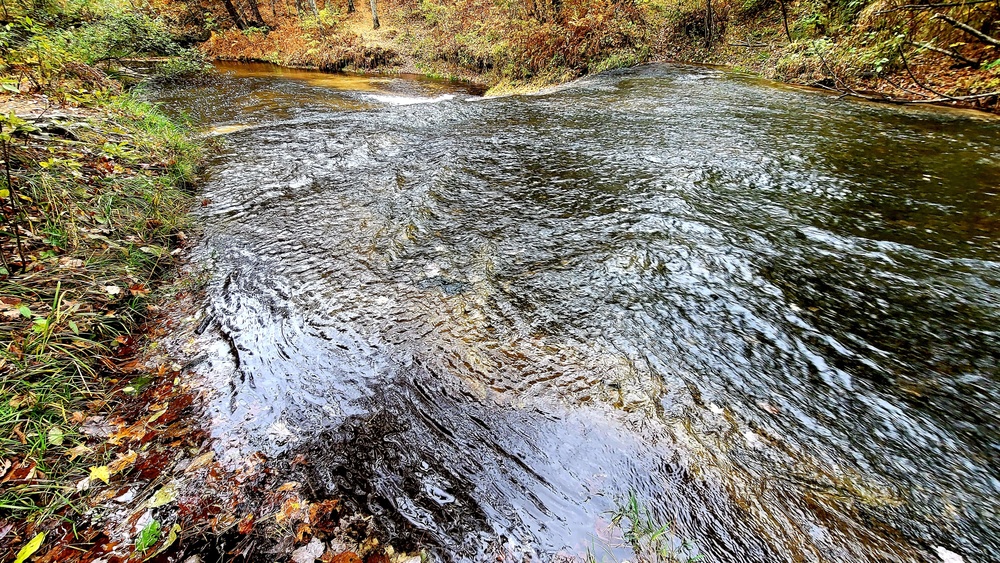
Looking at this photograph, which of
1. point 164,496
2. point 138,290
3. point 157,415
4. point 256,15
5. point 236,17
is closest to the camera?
point 164,496

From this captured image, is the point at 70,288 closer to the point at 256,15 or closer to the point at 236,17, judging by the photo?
the point at 236,17

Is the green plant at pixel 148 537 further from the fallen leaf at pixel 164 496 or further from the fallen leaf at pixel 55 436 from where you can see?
the fallen leaf at pixel 55 436

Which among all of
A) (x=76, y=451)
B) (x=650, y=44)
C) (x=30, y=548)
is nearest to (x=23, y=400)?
(x=76, y=451)

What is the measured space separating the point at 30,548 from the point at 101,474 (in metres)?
0.40

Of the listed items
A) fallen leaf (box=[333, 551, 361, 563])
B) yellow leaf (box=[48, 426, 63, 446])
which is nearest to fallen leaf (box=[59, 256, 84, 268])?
yellow leaf (box=[48, 426, 63, 446])

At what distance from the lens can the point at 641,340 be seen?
3086mm

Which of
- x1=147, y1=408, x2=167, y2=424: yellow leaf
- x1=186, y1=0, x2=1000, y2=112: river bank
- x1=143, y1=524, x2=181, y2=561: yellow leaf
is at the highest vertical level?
x1=186, y1=0, x2=1000, y2=112: river bank

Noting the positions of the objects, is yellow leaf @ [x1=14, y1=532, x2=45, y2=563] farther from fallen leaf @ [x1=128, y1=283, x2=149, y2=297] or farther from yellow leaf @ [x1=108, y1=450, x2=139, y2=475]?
fallen leaf @ [x1=128, y1=283, x2=149, y2=297]

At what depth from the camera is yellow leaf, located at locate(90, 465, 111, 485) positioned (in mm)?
2186

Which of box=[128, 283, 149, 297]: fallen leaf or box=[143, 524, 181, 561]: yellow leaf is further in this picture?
box=[128, 283, 149, 297]: fallen leaf

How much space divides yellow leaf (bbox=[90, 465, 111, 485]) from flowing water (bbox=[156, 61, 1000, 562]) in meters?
0.52

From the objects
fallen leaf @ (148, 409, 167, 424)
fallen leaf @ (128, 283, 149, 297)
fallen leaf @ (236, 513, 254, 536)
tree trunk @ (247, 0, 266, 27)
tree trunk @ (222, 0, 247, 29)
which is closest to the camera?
fallen leaf @ (236, 513, 254, 536)

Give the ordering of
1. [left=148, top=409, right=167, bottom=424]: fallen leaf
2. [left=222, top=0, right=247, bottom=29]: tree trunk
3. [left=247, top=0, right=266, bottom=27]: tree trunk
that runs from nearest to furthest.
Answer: [left=148, top=409, right=167, bottom=424]: fallen leaf
[left=222, top=0, right=247, bottom=29]: tree trunk
[left=247, top=0, right=266, bottom=27]: tree trunk

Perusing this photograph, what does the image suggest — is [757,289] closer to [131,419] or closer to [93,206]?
[131,419]
